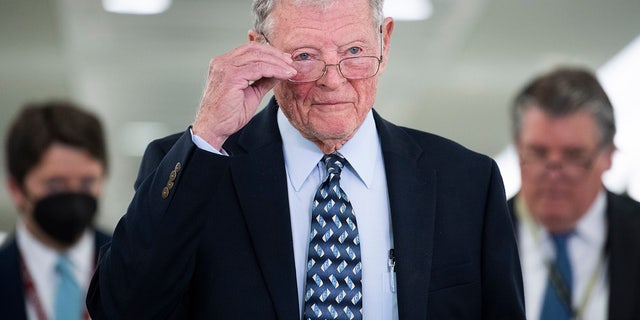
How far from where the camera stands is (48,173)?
3848 mm

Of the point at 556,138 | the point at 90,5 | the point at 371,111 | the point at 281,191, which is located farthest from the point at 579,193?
the point at 90,5

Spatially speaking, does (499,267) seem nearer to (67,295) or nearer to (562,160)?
(67,295)

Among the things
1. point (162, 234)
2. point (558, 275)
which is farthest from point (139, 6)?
point (162, 234)

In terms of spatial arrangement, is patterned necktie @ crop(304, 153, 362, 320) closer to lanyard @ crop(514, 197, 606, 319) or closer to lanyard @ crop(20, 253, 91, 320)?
lanyard @ crop(514, 197, 606, 319)

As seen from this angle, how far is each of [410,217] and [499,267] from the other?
0.66 feet

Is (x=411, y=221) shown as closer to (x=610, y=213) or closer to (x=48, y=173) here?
(x=610, y=213)

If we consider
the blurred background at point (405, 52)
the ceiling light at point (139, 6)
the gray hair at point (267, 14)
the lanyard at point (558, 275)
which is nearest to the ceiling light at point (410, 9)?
the blurred background at point (405, 52)

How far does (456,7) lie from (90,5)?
2.03m

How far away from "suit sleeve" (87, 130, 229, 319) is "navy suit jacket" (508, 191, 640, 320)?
1.87m

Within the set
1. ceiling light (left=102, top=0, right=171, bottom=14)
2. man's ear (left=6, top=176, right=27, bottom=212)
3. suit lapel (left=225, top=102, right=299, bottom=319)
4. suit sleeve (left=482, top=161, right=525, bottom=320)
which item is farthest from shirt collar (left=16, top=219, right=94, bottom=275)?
ceiling light (left=102, top=0, right=171, bottom=14)

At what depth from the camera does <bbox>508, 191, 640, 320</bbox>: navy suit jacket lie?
3209mm

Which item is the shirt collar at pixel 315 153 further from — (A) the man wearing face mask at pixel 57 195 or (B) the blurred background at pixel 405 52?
(B) the blurred background at pixel 405 52

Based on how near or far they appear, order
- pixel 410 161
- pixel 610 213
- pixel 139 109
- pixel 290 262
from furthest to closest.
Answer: pixel 139 109
pixel 610 213
pixel 410 161
pixel 290 262

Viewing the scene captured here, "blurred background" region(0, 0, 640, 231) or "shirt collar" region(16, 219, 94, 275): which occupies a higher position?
"blurred background" region(0, 0, 640, 231)
